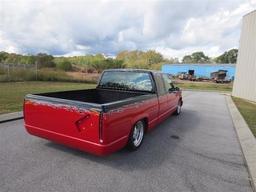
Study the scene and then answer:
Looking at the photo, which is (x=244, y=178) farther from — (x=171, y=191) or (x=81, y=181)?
(x=81, y=181)

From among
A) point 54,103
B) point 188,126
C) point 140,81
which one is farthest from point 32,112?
point 188,126

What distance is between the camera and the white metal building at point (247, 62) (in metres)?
14.9

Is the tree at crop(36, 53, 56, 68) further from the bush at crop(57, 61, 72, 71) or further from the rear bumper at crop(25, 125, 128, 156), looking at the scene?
the rear bumper at crop(25, 125, 128, 156)

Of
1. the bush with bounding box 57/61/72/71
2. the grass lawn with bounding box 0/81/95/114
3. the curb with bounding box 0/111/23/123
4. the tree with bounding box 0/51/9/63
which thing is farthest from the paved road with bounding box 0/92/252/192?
the tree with bounding box 0/51/9/63

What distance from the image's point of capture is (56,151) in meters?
3.87

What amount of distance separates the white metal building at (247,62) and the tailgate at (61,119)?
15.1 meters

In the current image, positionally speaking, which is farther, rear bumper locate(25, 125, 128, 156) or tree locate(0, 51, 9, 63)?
tree locate(0, 51, 9, 63)

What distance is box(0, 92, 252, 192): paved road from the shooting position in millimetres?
2826

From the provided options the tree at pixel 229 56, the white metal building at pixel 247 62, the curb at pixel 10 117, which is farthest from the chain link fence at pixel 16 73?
the tree at pixel 229 56

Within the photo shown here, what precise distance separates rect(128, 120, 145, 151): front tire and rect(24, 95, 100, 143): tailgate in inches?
41.8

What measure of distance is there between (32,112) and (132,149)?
2122mm

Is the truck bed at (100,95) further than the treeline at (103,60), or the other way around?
the treeline at (103,60)

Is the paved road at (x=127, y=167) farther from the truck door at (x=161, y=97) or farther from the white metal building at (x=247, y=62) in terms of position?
the white metal building at (x=247, y=62)

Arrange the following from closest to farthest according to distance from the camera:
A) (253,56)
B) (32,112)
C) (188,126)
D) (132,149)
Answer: (32,112), (132,149), (188,126), (253,56)
